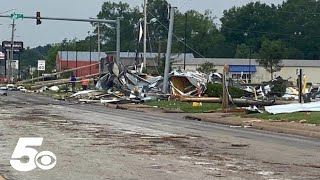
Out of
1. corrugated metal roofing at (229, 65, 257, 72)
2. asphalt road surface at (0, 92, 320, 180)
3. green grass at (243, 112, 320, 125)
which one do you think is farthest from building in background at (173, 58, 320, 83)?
asphalt road surface at (0, 92, 320, 180)

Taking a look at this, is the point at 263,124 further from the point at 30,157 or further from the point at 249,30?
the point at 249,30

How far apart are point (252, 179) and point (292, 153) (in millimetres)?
5265

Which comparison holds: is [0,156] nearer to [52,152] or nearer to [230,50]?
[52,152]

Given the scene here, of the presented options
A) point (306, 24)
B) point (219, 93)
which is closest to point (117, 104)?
point (219, 93)

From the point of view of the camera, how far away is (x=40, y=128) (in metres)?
24.8

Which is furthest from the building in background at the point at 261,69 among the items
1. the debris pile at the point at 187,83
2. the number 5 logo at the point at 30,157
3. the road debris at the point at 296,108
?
the number 5 logo at the point at 30,157

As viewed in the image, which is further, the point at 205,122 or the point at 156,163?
the point at 205,122

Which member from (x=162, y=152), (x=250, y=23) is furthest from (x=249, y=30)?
(x=162, y=152)

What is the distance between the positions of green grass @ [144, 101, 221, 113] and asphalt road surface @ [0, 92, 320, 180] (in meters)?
13.3

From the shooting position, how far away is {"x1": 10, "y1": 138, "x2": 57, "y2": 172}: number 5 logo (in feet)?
47.6

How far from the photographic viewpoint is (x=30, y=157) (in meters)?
16.2

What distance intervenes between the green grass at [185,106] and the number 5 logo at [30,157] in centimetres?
2122

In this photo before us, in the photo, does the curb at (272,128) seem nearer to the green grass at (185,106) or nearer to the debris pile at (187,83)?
the green grass at (185,106)

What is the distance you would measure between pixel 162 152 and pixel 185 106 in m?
25.8
